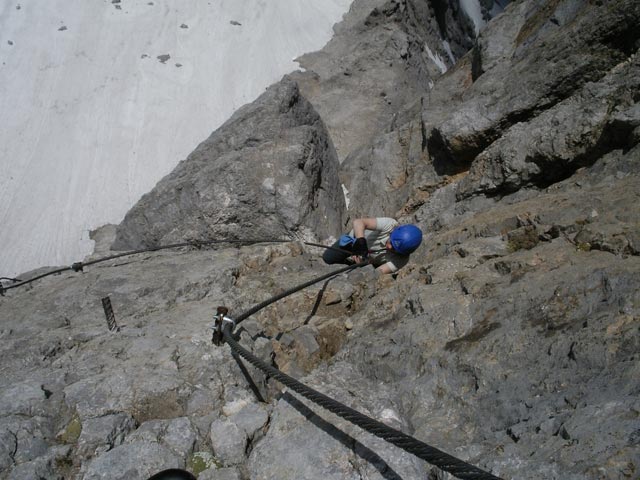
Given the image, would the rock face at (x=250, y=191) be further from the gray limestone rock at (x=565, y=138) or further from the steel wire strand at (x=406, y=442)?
the steel wire strand at (x=406, y=442)

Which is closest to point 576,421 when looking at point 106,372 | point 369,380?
point 369,380

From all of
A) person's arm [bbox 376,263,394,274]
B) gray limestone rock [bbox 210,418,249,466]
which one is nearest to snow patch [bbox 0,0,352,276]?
person's arm [bbox 376,263,394,274]

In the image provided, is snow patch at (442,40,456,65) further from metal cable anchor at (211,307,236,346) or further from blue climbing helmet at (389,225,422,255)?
metal cable anchor at (211,307,236,346)

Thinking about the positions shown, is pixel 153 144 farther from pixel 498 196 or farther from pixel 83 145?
pixel 498 196

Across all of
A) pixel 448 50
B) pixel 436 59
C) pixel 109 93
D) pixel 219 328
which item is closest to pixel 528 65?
pixel 219 328

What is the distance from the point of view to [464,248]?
5.03m

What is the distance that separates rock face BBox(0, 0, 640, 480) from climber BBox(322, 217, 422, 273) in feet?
1.04

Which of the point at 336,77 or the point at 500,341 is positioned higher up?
the point at 336,77

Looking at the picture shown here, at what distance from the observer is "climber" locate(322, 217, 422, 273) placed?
6.29 metres

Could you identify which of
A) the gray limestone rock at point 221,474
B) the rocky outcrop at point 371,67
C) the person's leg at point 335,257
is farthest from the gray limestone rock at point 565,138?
the gray limestone rock at point 221,474

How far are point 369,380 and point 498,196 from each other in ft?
13.6

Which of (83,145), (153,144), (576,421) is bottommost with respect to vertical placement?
(576,421)

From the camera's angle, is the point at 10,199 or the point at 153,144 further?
the point at 153,144

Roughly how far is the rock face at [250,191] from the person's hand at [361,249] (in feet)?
4.20
